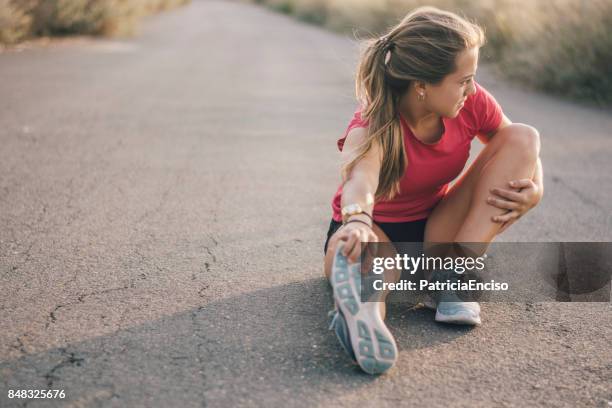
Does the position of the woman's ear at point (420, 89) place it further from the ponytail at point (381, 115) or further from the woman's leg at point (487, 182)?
the woman's leg at point (487, 182)

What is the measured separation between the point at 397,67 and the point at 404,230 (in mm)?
803

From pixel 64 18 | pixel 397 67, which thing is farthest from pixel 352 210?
pixel 64 18

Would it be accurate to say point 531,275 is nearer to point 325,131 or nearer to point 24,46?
point 325,131

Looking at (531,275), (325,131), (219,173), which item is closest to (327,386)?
(531,275)

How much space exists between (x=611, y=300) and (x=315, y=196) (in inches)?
82.8

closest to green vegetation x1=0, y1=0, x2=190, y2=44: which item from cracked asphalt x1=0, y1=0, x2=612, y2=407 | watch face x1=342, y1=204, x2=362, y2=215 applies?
cracked asphalt x1=0, y1=0, x2=612, y2=407

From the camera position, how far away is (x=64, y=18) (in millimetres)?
14062

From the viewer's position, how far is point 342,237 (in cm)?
230

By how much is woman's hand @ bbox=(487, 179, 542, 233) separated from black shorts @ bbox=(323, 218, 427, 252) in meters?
0.43

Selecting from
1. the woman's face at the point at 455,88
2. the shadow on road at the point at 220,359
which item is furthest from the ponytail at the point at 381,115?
the shadow on road at the point at 220,359

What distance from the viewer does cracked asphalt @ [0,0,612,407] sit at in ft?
7.29

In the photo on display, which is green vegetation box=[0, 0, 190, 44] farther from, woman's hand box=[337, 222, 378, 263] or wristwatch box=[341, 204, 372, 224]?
woman's hand box=[337, 222, 378, 263]

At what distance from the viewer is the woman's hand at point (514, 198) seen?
270 cm

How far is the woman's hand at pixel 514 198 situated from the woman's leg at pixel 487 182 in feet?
0.09
